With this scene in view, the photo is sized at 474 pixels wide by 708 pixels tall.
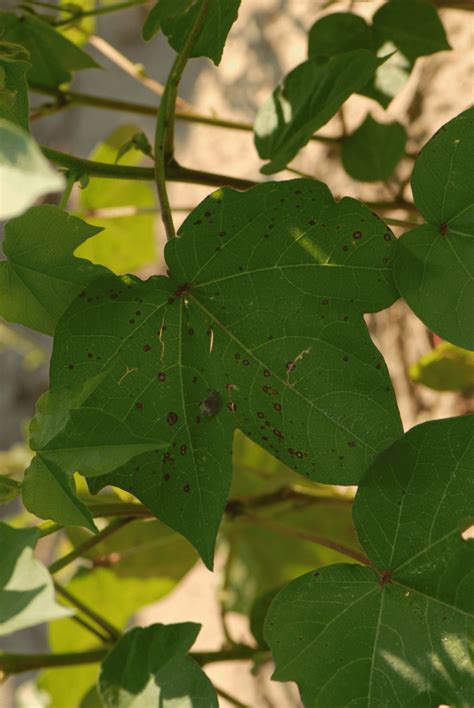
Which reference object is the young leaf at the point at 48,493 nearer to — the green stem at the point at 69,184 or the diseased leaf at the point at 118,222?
the green stem at the point at 69,184

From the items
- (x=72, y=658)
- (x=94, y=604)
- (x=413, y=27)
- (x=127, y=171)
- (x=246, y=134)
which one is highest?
(x=246, y=134)

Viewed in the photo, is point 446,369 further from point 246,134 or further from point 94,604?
point 246,134

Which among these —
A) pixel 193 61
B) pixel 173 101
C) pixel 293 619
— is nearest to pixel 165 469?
pixel 293 619

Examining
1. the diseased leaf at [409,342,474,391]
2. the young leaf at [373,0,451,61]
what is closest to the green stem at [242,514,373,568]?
the diseased leaf at [409,342,474,391]

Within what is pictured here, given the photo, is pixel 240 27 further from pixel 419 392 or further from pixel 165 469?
pixel 165 469

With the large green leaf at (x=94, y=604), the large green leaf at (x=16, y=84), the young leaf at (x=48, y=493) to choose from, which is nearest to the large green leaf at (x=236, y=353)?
the young leaf at (x=48, y=493)

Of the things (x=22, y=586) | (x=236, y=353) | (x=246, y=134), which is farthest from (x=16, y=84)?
(x=246, y=134)
